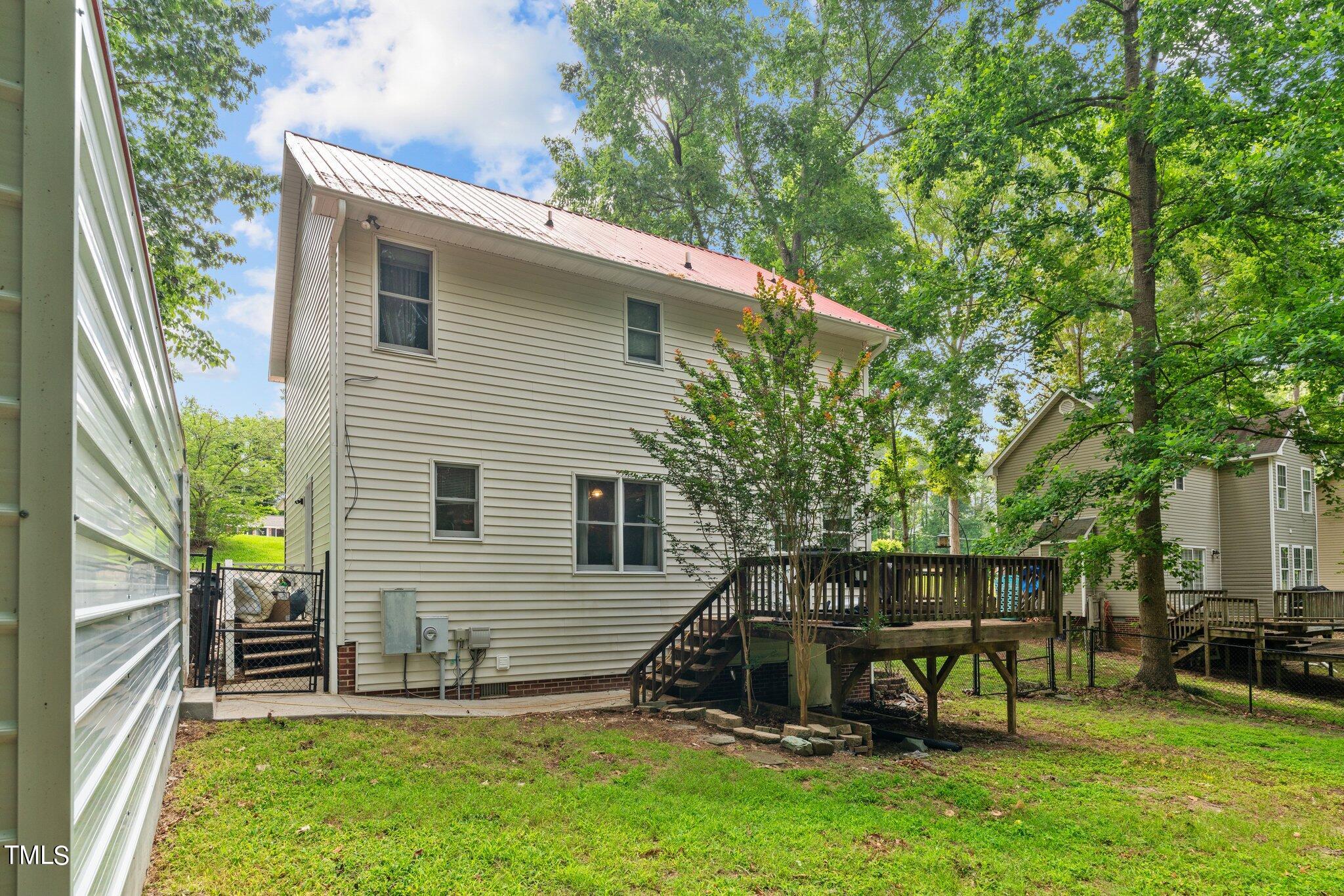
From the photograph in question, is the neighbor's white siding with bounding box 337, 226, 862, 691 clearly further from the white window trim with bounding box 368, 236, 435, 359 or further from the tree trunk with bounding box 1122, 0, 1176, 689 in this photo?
the tree trunk with bounding box 1122, 0, 1176, 689

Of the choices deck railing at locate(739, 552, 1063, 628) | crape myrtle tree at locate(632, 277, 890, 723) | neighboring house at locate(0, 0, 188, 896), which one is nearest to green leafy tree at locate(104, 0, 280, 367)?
crape myrtle tree at locate(632, 277, 890, 723)

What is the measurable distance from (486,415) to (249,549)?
37143 mm

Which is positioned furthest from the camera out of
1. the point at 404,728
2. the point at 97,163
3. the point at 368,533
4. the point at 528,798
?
the point at 368,533

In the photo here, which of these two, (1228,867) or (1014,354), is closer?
(1228,867)

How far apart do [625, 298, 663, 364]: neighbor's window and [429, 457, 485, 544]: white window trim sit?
3.00m

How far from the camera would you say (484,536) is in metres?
9.95

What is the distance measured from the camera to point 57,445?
151 cm

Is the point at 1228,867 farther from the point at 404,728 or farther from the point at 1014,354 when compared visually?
the point at 1014,354

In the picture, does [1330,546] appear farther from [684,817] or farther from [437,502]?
[684,817]

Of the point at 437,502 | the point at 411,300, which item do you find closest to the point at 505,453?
the point at 437,502

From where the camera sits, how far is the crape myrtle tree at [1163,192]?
11.1 meters

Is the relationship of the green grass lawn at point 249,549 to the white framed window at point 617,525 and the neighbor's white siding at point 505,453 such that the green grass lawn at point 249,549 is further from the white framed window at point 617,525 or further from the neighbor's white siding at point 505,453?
the neighbor's white siding at point 505,453

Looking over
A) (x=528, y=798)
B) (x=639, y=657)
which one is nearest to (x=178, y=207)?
(x=639, y=657)

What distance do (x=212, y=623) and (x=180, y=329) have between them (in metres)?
10.7
